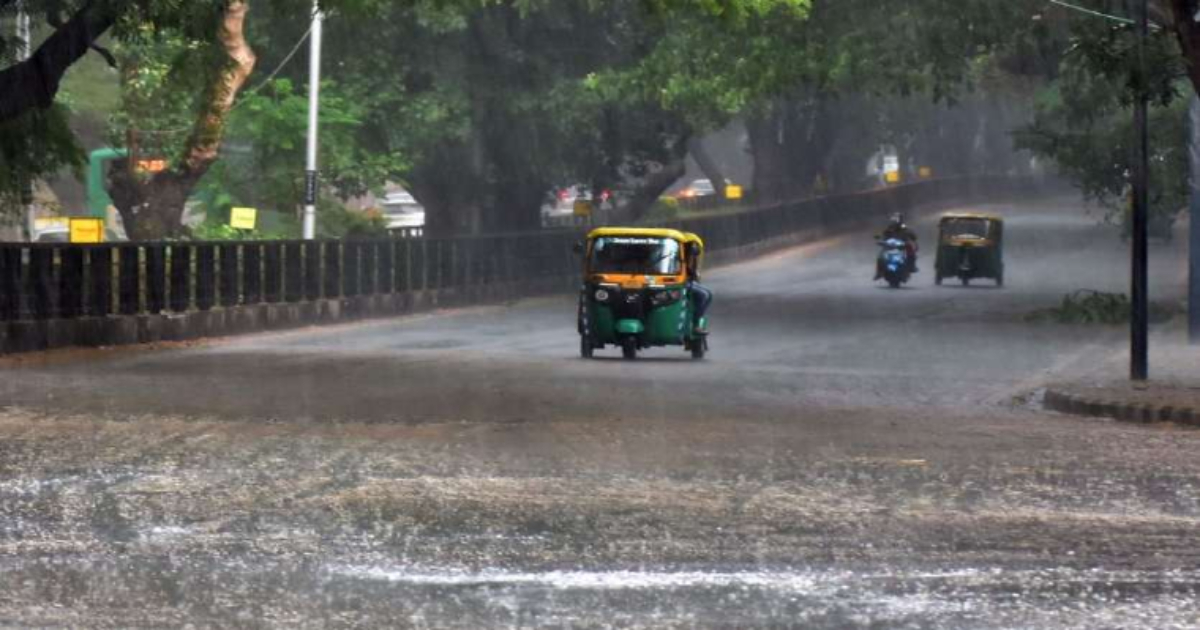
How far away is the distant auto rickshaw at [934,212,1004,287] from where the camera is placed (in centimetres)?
5044

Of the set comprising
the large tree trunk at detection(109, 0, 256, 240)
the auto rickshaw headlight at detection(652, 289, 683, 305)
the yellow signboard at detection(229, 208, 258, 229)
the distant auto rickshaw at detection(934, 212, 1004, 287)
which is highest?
the large tree trunk at detection(109, 0, 256, 240)

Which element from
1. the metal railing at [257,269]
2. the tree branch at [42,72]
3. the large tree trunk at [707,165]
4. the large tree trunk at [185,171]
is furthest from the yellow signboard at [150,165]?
the large tree trunk at [707,165]

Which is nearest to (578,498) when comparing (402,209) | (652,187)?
(652,187)

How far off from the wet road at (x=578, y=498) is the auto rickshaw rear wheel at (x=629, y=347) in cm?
187

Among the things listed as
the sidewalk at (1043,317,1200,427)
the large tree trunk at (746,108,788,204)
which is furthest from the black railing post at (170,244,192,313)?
the large tree trunk at (746,108,788,204)

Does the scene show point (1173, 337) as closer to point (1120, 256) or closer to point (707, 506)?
point (707, 506)

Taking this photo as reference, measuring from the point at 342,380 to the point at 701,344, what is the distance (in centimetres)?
698

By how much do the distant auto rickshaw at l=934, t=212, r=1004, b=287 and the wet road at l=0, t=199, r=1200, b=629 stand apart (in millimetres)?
23330

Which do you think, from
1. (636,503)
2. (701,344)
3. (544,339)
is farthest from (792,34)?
(636,503)

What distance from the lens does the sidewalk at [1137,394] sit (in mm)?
20141

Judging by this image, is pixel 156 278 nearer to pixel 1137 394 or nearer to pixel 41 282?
pixel 41 282

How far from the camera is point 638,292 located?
28672mm

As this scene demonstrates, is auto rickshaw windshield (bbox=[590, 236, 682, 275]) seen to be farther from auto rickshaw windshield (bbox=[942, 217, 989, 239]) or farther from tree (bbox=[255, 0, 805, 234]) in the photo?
auto rickshaw windshield (bbox=[942, 217, 989, 239])

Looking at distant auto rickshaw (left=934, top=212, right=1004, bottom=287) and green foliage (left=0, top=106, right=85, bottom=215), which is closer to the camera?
green foliage (left=0, top=106, right=85, bottom=215)
